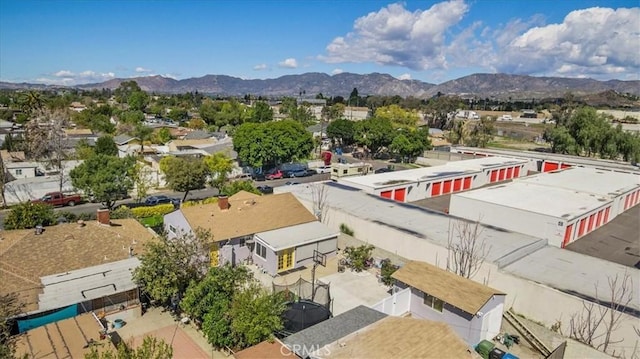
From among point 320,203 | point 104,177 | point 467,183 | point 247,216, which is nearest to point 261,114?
point 467,183

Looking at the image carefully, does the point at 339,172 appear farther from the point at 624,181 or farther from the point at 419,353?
the point at 419,353

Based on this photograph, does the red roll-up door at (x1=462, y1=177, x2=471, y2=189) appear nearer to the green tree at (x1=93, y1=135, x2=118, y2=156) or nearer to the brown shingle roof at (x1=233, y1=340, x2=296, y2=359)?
the brown shingle roof at (x1=233, y1=340, x2=296, y2=359)

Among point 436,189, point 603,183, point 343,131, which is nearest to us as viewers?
point 603,183


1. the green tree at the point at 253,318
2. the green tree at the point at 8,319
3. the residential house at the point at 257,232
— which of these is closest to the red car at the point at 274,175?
the residential house at the point at 257,232

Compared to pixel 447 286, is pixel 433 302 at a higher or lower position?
lower

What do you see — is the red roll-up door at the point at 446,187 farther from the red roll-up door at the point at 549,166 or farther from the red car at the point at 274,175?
the red roll-up door at the point at 549,166

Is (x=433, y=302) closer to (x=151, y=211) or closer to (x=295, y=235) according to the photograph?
(x=295, y=235)

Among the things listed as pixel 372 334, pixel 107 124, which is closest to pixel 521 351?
pixel 372 334
